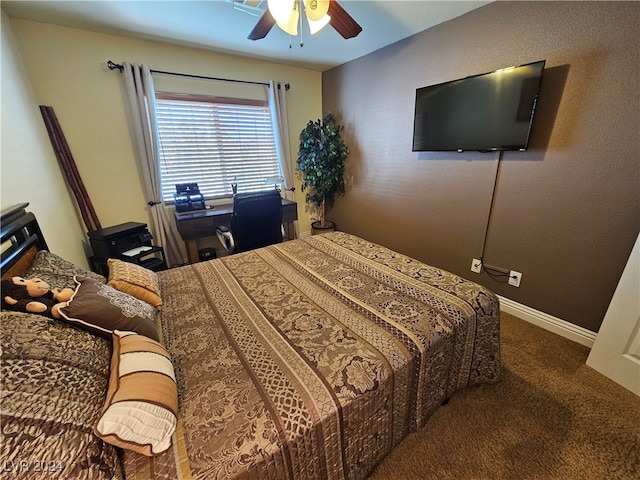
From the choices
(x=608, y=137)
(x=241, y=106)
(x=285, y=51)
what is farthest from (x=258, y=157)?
(x=608, y=137)

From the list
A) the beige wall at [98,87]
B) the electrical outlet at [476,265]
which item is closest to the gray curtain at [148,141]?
the beige wall at [98,87]

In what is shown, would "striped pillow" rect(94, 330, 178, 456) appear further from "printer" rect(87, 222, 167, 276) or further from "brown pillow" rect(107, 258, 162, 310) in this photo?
"printer" rect(87, 222, 167, 276)

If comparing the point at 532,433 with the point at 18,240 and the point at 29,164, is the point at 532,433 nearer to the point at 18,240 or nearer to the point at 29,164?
the point at 18,240

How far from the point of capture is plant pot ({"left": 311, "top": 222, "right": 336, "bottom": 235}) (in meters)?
3.83

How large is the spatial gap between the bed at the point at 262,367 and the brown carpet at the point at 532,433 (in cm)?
16

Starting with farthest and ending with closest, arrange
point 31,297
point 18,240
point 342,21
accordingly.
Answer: point 342,21 < point 18,240 < point 31,297

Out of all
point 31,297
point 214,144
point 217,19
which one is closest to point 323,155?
point 214,144

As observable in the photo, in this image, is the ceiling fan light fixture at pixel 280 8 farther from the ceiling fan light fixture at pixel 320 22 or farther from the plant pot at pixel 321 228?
the plant pot at pixel 321 228

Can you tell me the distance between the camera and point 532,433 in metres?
1.29

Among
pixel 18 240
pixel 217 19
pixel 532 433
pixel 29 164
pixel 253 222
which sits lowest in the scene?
pixel 532 433

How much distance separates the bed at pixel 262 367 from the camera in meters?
0.65

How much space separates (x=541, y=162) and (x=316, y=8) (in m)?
1.83

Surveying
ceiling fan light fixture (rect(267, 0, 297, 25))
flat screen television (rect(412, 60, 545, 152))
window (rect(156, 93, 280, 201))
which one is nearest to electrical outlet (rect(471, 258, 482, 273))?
flat screen television (rect(412, 60, 545, 152))

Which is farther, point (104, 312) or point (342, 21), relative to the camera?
point (342, 21)
